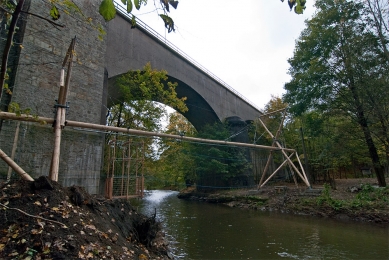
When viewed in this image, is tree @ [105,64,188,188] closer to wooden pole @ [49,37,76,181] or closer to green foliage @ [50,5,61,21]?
wooden pole @ [49,37,76,181]

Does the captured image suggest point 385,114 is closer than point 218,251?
No

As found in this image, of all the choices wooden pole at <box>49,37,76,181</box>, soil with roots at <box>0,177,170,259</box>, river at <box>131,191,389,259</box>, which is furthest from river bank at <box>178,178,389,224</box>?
wooden pole at <box>49,37,76,181</box>

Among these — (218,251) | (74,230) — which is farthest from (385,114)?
(74,230)

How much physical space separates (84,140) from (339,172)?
18298 millimetres

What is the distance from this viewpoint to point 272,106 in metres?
18.7

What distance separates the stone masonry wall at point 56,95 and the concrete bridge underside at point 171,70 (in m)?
1.34

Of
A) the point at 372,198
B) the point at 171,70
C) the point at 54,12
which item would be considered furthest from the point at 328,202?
the point at 54,12

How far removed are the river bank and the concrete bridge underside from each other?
5.95m

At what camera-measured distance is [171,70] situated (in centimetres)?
1143

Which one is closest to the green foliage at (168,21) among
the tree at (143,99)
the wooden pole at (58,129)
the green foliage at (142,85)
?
the wooden pole at (58,129)

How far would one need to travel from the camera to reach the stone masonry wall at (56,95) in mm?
5422

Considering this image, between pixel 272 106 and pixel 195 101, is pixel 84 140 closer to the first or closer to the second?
pixel 195 101

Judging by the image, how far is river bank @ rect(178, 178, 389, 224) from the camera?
691 centimetres

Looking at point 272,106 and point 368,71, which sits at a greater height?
point 272,106
